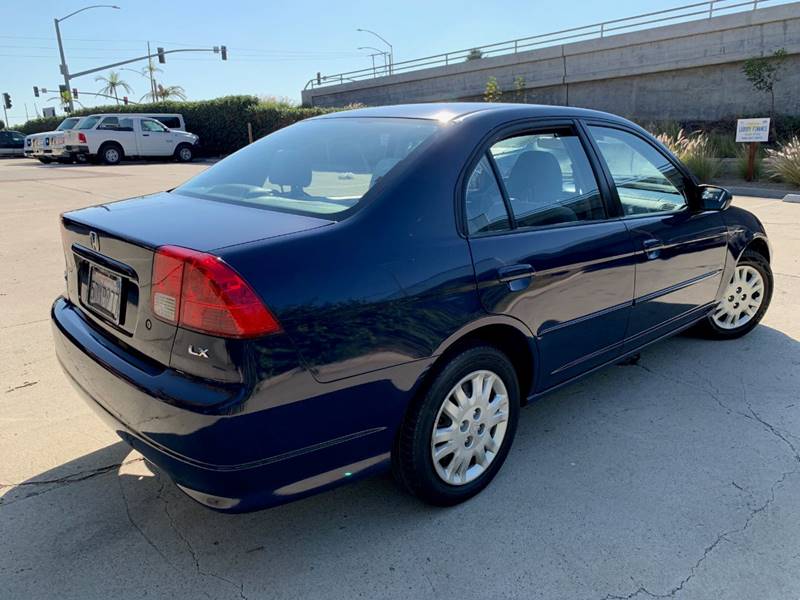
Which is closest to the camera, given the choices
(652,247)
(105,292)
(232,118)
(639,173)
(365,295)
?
(365,295)

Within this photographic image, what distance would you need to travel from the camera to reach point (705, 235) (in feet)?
12.3

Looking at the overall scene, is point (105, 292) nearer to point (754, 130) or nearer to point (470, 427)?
point (470, 427)

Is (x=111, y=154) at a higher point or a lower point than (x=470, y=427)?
higher

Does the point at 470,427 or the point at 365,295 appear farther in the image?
the point at 470,427

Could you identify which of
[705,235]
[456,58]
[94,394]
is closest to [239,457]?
[94,394]

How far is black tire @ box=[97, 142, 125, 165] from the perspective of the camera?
77.3 ft

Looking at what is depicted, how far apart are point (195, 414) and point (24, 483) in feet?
4.79

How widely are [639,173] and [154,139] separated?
81.0ft

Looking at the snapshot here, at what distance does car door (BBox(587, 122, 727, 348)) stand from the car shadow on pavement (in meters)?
0.65

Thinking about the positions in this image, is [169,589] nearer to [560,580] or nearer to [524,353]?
[560,580]

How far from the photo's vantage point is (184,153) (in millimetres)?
26000

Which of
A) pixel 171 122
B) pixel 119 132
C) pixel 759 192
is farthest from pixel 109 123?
pixel 759 192

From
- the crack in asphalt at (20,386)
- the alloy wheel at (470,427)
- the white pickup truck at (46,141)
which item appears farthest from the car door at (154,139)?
the alloy wheel at (470,427)

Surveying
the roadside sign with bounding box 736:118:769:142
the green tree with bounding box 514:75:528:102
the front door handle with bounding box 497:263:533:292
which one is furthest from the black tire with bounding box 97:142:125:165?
the front door handle with bounding box 497:263:533:292
